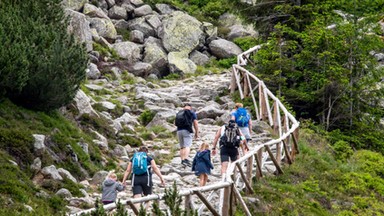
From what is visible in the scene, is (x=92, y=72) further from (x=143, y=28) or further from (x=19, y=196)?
(x=19, y=196)

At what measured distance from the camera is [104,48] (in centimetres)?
2938

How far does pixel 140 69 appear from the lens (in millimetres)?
28297

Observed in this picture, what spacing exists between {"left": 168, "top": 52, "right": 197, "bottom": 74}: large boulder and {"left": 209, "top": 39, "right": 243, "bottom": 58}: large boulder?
3031 mm

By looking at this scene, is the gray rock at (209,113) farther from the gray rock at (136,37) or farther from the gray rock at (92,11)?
the gray rock at (92,11)

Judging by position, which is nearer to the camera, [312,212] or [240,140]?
[240,140]

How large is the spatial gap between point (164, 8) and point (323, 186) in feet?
81.8

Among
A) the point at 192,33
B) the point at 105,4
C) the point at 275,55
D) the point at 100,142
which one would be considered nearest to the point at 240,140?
the point at 100,142

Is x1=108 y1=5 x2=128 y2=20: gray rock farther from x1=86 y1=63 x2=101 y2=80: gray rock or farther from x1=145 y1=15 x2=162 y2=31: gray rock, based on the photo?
x1=86 y1=63 x2=101 y2=80: gray rock

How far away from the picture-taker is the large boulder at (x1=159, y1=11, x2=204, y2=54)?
107 feet

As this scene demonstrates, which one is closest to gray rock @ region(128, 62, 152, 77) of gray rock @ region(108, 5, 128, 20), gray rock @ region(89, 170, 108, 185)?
gray rock @ region(108, 5, 128, 20)

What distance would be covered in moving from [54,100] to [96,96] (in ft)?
25.1

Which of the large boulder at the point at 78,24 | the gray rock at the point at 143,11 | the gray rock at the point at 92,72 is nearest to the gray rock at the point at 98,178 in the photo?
the gray rock at the point at 92,72

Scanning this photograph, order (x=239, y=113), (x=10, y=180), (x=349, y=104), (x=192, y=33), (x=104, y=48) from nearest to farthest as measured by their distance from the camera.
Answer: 1. (x=10, y=180)
2. (x=239, y=113)
3. (x=349, y=104)
4. (x=104, y=48)
5. (x=192, y=33)

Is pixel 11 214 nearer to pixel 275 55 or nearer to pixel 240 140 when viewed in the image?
pixel 240 140
